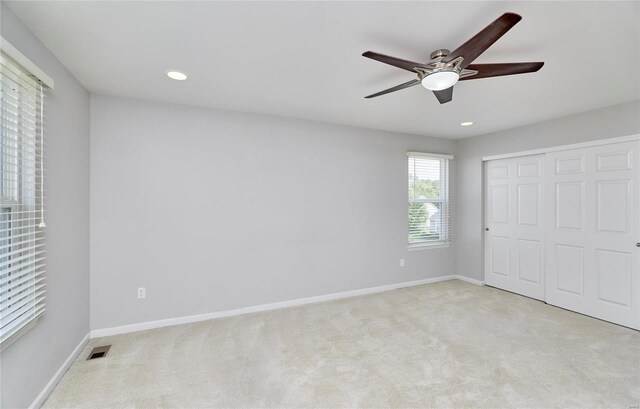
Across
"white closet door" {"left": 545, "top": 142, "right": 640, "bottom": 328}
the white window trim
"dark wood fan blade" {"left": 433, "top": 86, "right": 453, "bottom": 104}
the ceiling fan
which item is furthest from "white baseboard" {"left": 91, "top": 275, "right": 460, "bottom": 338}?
the ceiling fan

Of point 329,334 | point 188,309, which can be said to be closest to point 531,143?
point 329,334

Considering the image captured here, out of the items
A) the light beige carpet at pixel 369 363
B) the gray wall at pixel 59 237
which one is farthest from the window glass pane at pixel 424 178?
the gray wall at pixel 59 237

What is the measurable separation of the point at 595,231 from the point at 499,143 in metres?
1.66

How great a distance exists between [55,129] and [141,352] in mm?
1972

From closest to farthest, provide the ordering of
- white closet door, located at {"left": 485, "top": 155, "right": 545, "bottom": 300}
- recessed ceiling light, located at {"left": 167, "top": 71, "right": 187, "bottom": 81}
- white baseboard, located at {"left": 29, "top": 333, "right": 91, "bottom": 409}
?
white baseboard, located at {"left": 29, "top": 333, "right": 91, "bottom": 409} → recessed ceiling light, located at {"left": 167, "top": 71, "right": 187, "bottom": 81} → white closet door, located at {"left": 485, "top": 155, "right": 545, "bottom": 300}

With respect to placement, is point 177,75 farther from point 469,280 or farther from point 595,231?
point 469,280

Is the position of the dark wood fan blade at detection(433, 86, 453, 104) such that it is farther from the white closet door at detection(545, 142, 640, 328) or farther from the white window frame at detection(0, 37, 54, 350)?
the white window frame at detection(0, 37, 54, 350)

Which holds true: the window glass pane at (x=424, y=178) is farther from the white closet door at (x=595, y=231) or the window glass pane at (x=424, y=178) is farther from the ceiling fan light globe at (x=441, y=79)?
the ceiling fan light globe at (x=441, y=79)

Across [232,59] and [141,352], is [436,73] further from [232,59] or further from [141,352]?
[141,352]

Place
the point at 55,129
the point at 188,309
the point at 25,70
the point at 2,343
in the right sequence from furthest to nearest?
the point at 188,309
the point at 55,129
the point at 25,70
the point at 2,343

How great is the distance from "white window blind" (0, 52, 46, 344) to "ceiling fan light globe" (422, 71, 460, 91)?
244cm

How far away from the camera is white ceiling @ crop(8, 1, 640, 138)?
5.17 feet

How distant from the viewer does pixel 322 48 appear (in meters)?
1.95

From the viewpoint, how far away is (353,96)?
2836 millimetres
